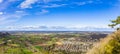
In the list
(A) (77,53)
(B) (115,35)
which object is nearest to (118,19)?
(B) (115,35)

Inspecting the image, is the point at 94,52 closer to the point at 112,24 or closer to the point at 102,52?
the point at 102,52

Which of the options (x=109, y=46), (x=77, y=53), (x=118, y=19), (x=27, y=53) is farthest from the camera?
(x=77, y=53)

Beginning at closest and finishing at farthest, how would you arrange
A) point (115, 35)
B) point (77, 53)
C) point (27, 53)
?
point (115, 35)
point (27, 53)
point (77, 53)

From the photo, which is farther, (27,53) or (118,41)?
(27,53)

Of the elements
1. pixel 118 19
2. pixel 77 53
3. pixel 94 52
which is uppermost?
pixel 118 19

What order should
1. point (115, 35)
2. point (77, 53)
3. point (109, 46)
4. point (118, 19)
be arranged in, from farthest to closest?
point (77, 53), point (118, 19), point (115, 35), point (109, 46)

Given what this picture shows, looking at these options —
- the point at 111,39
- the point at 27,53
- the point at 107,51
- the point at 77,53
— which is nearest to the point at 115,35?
the point at 111,39

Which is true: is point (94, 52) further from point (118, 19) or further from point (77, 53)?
point (77, 53)

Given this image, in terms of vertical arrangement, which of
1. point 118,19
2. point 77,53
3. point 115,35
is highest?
point 118,19

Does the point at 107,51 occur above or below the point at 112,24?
below
